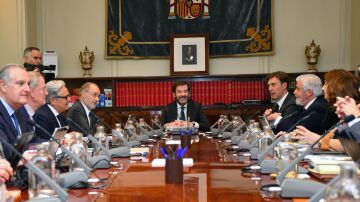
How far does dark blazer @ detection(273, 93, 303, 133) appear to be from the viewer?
4.30 metres

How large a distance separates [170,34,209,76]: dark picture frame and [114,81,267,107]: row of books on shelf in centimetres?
21

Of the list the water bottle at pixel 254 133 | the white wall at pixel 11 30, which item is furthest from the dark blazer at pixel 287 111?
the white wall at pixel 11 30

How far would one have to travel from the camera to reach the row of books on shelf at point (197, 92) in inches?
253

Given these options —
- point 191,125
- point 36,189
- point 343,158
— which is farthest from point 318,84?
point 36,189

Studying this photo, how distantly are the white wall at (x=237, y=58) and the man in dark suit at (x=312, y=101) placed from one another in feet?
7.48

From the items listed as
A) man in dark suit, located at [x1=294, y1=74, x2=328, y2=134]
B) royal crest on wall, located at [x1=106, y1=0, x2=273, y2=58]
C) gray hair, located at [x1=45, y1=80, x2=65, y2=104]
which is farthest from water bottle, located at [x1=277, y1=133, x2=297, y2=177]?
royal crest on wall, located at [x1=106, y1=0, x2=273, y2=58]

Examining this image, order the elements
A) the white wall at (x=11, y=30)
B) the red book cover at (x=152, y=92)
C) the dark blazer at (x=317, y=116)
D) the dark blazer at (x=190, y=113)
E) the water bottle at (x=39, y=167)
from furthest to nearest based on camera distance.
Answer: the red book cover at (x=152, y=92) < the white wall at (x=11, y=30) < the dark blazer at (x=190, y=113) < the dark blazer at (x=317, y=116) < the water bottle at (x=39, y=167)

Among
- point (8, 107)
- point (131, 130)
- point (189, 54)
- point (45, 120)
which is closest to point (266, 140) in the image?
point (131, 130)

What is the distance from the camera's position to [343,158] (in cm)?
234

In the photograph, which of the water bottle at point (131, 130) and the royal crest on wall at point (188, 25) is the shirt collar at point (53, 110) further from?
the royal crest on wall at point (188, 25)

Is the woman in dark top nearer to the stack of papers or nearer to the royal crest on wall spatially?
the stack of papers

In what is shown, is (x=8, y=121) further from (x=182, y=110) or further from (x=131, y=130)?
(x=182, y=110)

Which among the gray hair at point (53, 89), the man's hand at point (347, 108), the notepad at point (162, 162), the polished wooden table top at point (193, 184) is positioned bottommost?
the notepad at point (162, 162)

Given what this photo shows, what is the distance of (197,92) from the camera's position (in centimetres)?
649
